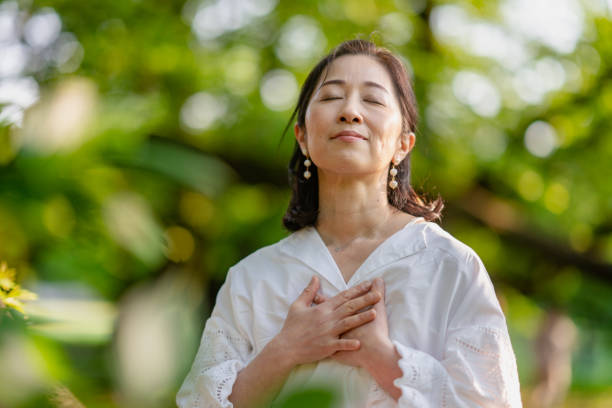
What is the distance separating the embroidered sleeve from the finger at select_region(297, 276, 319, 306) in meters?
0.30

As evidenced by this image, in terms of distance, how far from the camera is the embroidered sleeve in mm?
1504

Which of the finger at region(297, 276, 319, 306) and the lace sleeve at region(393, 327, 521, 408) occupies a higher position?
the finger at region(297, 276, 319, 306)

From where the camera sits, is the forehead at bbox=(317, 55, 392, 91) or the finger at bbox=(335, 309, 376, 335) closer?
the finger at bbox=(335, 309, 376, 335)

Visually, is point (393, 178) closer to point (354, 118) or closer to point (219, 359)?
point (354, 118)

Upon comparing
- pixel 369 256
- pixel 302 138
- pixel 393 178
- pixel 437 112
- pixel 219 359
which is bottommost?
pixel 219 359

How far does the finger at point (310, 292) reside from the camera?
1.76m

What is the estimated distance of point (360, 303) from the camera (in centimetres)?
166

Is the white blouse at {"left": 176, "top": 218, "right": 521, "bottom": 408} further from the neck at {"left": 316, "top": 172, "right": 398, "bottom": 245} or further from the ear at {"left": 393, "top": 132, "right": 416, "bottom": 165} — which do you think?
the ear at {"left": 393, "top": 132, "right": 416, "bottom": 165}

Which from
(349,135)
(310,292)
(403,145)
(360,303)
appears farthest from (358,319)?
(403,145)

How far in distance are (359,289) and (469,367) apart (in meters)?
0.34

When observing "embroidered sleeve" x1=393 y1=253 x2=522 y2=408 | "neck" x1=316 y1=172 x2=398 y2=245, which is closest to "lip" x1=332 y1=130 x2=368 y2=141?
"neck" x1=316 y1=172 x2=398 y2=245

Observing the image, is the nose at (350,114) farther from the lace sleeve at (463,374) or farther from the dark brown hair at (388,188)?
the lace sleeve at (463,374)

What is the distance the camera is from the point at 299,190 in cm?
207

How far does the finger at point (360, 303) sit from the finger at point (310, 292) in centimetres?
13
